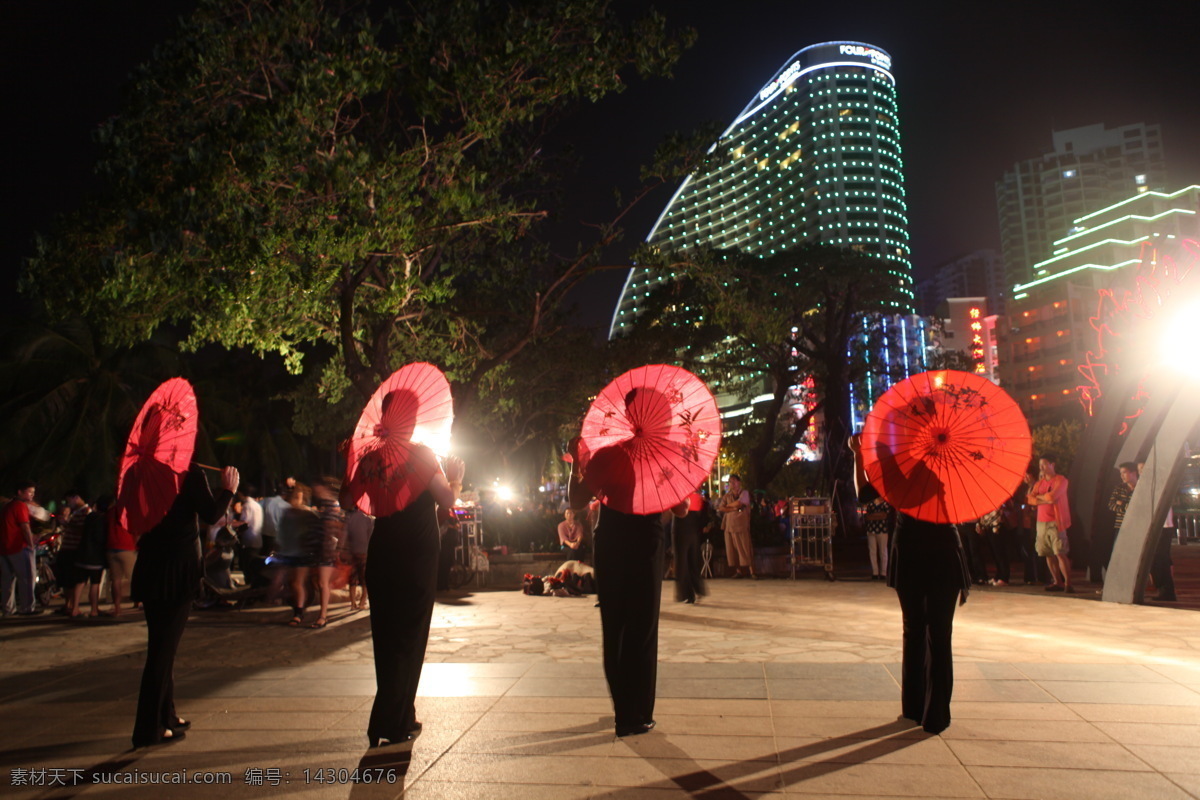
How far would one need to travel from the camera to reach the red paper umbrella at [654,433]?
16.3 feet

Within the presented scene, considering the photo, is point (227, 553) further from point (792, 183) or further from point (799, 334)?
point (792, 183)

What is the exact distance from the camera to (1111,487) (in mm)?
13297

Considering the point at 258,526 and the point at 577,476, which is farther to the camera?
the point at 258,526

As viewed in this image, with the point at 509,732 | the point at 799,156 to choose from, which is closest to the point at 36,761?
the point at 509,732

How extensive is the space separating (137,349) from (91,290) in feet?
59.3

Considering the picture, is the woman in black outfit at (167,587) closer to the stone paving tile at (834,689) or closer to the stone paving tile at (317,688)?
the stone paving tile at (317,688)

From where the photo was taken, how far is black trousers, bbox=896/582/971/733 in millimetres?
4691

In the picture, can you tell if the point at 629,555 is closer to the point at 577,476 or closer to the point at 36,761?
the point at 577,476

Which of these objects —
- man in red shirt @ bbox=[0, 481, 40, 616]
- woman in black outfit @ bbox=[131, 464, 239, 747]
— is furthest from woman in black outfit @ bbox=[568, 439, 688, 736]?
man in red shirt @ bbox=[0, 481, 40, 616]

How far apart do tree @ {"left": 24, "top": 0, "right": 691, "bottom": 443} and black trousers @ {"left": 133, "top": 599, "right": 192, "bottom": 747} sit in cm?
598

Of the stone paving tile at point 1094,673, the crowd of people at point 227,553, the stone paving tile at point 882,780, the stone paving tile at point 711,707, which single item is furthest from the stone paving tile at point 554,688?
the crowd of people at point 227,553

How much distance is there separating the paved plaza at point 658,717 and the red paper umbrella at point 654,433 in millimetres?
1462

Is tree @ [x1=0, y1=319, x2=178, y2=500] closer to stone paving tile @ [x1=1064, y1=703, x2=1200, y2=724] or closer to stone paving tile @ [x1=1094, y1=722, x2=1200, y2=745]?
stone paving tile @ [x1=1064, y1=703, x2=1200, y2=724]

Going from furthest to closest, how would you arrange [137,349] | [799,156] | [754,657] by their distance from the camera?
[799,156] < [137,349] < [754,657]
